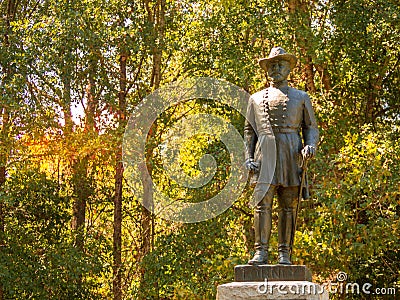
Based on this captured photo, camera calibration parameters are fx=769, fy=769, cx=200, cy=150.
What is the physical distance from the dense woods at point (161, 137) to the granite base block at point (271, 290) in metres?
5.25

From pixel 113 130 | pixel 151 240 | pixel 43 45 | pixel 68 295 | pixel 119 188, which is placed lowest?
pixel 68 295

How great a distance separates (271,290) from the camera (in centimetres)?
644

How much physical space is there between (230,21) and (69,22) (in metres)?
2.76

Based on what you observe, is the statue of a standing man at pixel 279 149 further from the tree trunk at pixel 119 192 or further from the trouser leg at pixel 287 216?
the tree trunk at pixel 119 192

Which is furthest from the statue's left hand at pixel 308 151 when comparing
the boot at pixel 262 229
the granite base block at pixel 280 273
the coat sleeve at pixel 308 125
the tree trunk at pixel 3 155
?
the tree trunk at pixel 3 155

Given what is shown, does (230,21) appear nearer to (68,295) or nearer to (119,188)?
(119,188)

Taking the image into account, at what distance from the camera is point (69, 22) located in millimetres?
12445

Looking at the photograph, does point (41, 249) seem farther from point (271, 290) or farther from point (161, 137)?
point (271, 290)

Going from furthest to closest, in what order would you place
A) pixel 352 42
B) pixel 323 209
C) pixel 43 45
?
pixel 352 42 < pixel 43 45 < pixel 323 209

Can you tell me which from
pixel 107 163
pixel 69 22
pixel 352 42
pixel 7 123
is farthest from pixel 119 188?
pixel 352 42

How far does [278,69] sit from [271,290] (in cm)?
207

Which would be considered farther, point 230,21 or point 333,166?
point 230,21

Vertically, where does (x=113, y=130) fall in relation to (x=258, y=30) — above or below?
below

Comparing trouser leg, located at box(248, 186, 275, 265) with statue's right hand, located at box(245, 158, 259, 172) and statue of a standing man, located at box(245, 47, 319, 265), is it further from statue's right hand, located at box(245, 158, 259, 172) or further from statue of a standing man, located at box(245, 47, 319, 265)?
statue's right hand, located at box(245, 158, 259, 172)
